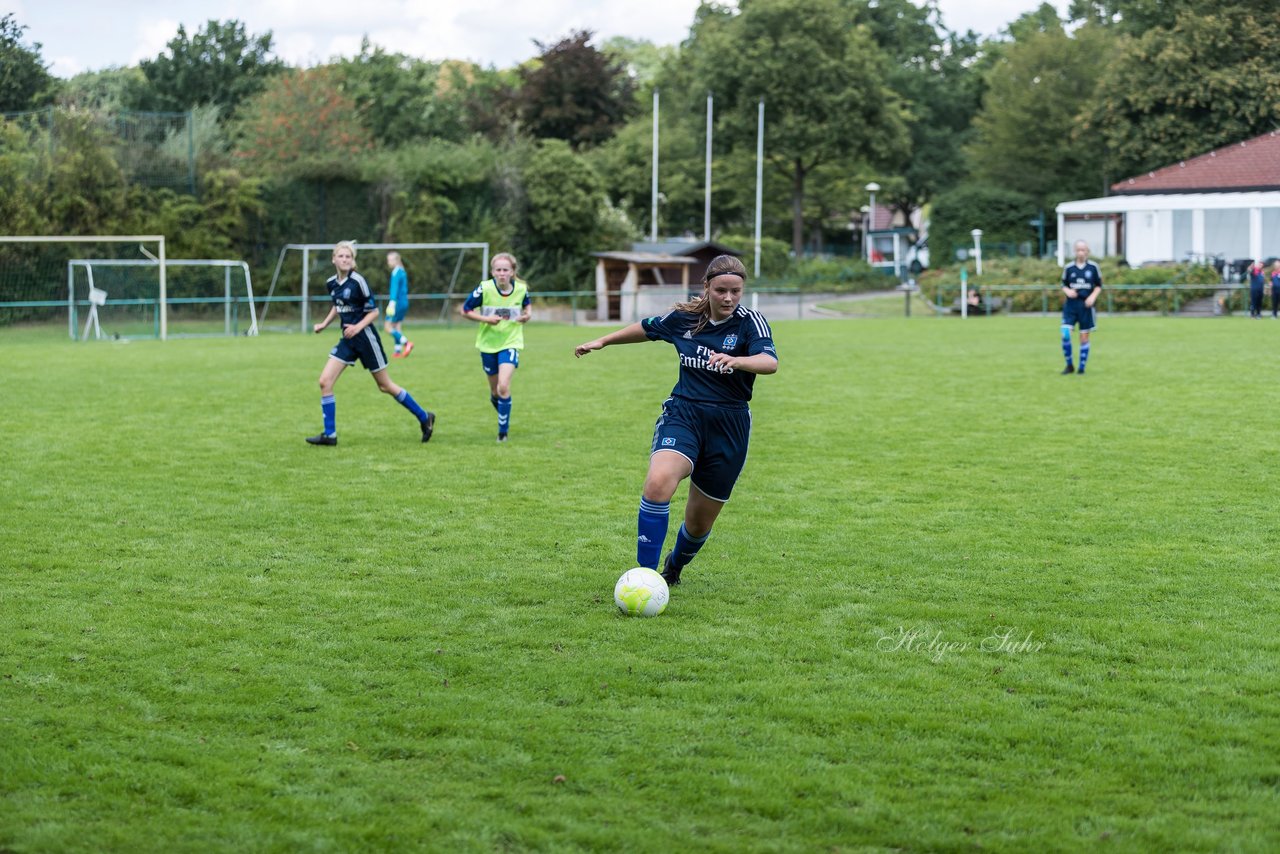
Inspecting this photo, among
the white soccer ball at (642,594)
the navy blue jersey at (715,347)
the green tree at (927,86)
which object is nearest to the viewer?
the white soccer ball at (642,594)

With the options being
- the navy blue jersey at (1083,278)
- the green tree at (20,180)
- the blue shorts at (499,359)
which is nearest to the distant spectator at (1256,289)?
the navy blue jersey at (1083,278)

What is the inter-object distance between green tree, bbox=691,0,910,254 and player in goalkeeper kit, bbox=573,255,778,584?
195ft

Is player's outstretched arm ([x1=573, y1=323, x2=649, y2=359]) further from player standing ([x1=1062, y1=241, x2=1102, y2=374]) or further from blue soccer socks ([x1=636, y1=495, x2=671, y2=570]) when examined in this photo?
player standing ([x1=1062, y1=241, x2=1102, y2=374])

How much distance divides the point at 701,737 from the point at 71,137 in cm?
3726

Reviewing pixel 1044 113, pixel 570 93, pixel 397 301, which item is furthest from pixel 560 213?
pixel 1044 113

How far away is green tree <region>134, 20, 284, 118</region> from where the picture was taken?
5791cm

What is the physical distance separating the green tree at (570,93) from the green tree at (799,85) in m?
7.60

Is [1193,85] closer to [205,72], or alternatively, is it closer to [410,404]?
[205,72]

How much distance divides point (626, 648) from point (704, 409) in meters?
1.43

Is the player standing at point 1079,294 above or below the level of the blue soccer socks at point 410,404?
above

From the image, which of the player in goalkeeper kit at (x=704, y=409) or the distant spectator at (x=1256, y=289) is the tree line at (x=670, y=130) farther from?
the player in goalkeeper kit at (x=704, y=409)

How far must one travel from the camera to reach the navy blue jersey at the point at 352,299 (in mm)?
13328

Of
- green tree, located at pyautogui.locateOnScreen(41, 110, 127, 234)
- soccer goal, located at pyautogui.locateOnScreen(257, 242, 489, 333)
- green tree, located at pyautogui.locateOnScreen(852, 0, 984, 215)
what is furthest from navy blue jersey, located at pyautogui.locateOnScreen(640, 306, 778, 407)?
green tree, located at pyautogui.locateOnScreen(852, 0, 984, 215)

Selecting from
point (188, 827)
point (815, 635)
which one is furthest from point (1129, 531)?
point (188, 827)
